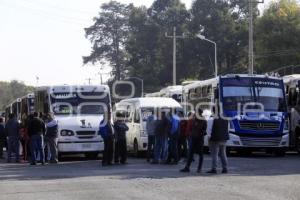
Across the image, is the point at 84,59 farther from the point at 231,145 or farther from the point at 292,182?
the point at 292,182

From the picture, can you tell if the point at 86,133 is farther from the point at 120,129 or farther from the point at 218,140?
the point at 218,140

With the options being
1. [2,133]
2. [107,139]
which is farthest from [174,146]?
[2,133]

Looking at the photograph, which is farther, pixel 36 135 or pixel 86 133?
pixel 86 133

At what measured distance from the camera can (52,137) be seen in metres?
23.0

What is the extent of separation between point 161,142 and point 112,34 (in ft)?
271

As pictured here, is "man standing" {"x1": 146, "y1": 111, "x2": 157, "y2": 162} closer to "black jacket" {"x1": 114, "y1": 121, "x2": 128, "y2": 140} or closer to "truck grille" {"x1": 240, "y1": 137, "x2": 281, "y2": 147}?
"black jacket" {"x1": 114, "y1": 121, "x2": 128, "y2": 140}

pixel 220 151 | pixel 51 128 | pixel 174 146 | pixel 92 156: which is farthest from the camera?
pixel 92 156

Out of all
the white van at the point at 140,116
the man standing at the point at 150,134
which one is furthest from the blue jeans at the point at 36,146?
the white van at the point at 140,116

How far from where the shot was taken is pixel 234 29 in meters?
85.6

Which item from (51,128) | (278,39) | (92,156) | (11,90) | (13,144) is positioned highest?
(11,90)

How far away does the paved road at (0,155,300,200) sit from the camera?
43.1ft

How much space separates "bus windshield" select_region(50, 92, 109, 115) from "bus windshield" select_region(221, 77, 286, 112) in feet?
14.5

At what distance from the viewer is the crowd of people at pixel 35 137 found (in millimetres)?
22500

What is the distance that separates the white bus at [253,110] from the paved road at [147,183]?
5.02 m
